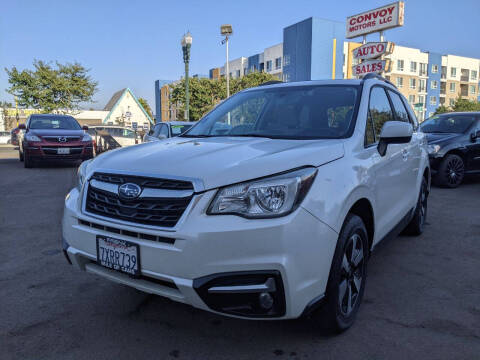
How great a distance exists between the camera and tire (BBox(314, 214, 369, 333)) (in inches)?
89.4

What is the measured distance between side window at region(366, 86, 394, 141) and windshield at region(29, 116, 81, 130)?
10.9 metres

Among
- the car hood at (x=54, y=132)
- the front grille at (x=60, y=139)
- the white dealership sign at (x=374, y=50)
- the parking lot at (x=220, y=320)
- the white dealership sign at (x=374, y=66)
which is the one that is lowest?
the parking lot at (x=220, y=320)

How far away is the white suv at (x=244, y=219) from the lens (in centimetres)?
198

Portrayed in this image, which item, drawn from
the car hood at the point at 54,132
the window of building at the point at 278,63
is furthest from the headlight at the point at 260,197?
the window of building at the point at 278,63

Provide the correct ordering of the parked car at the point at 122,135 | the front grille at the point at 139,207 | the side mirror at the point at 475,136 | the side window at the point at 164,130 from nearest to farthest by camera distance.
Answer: the front grille at the point at 139,207 < the side mirror at the point at 475,136 < the side window at the point at 164,130 < the parked car at the point at 122,135

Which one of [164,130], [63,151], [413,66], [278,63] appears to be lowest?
[63,151]

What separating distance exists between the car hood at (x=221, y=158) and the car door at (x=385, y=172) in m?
0.51

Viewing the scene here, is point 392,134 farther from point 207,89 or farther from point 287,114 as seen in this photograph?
point 207,89

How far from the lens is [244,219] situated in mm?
1996

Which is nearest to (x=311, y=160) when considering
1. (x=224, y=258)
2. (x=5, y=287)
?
(x=224, y=258)

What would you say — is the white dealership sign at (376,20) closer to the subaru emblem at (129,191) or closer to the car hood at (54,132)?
the car hood at (54,132)

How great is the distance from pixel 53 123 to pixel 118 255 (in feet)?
37.8

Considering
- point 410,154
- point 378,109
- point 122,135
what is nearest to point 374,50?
point 122,135

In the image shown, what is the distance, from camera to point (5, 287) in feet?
11.0
